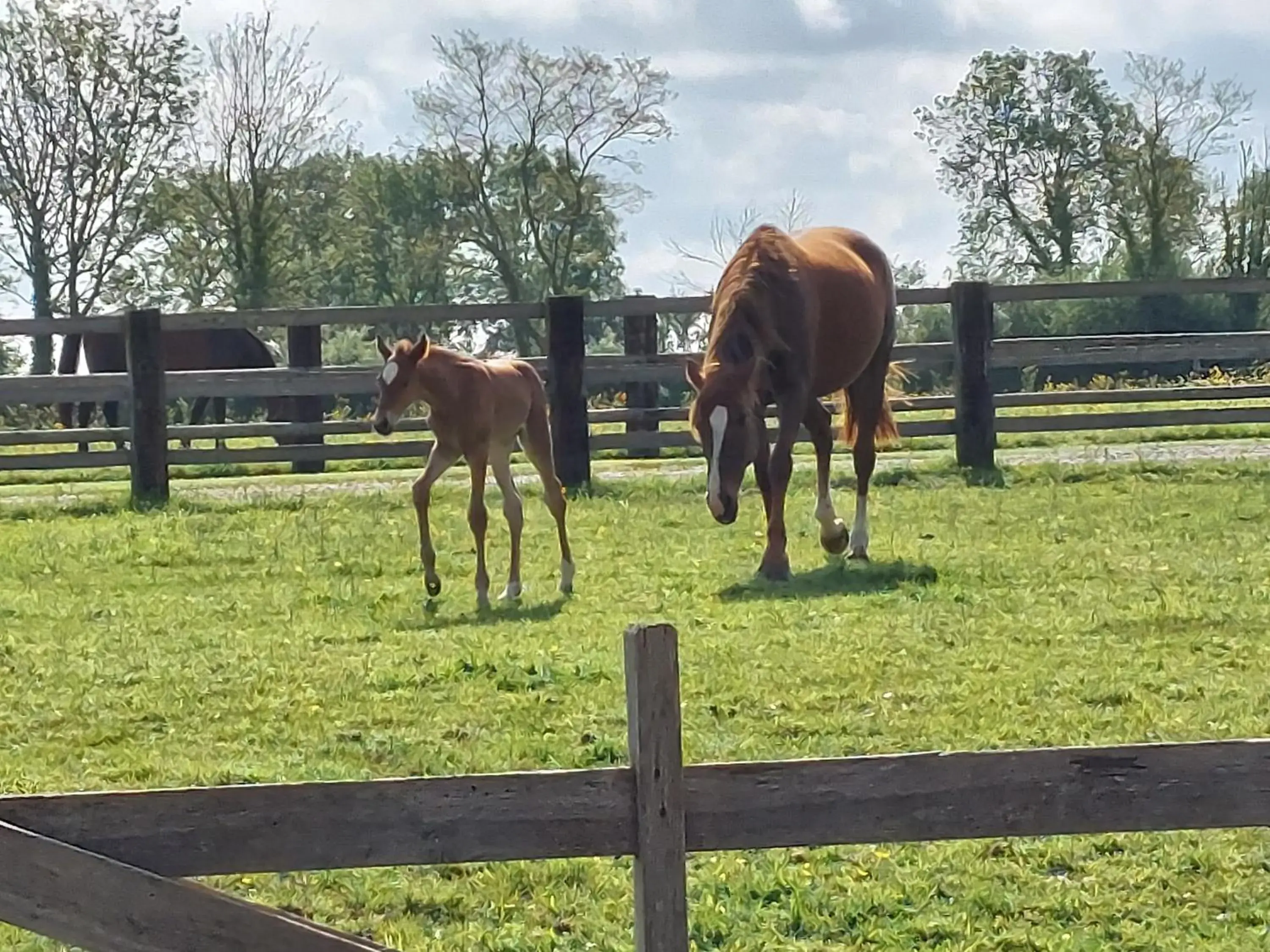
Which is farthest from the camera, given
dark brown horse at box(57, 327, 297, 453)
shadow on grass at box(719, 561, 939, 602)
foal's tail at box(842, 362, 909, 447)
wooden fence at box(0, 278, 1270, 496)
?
dark brown horse at box(57, 327, 297, 453)

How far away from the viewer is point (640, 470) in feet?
54.6

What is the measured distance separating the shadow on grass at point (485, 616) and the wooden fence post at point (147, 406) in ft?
19.7

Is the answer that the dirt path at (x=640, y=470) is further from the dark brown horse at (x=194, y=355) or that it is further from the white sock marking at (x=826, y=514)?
the dark brown horse at (x=194, y=355)

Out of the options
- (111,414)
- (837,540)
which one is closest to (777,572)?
(837,540)

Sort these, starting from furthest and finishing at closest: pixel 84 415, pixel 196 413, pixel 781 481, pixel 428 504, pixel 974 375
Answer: pixel 84 415 → pixel 196 413 → pixel 974 375 → pixel 781 481 → pixel 428 504

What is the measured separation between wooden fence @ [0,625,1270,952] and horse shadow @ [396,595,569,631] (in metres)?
5.26

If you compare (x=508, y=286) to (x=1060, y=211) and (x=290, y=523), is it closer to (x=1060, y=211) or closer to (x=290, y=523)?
(x=1060, y=211)

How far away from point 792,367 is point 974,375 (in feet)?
18.0

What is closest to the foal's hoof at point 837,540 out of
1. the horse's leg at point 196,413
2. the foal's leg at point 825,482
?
the foal's leg at point 825,482

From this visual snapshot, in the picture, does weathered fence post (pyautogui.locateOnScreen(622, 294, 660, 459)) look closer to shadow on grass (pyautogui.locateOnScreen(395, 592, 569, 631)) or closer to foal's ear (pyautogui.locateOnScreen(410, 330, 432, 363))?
foal's ear (pyautogui.locateOnScreen(410, 330, 432, 363))

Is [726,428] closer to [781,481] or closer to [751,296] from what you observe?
[781,481]

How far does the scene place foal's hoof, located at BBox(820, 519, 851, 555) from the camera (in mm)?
11016

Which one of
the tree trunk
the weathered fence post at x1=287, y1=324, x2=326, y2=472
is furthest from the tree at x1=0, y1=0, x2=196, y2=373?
the weathered fence post at x1=287, y1=324, x2=326, y2=472

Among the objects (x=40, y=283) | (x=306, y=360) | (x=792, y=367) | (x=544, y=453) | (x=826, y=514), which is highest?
(x=40, y=283)
